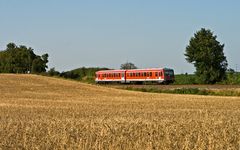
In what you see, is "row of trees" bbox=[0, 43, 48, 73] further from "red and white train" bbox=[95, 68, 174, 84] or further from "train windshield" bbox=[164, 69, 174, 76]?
"train windshield" bbox=[164, 69, 174, 76]

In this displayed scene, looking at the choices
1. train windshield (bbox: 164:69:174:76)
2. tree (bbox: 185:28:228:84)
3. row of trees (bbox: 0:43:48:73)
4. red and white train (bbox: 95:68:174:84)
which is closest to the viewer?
red and white train (bbox: 95:68:174:84)

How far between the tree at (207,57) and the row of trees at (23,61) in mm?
51467

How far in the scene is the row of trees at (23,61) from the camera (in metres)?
136

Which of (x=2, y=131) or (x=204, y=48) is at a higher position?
(x=204, y=48)

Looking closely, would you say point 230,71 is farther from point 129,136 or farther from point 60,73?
point 129,136

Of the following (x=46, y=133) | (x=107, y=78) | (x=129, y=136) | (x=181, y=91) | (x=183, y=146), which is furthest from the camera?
(x=107, y=78)

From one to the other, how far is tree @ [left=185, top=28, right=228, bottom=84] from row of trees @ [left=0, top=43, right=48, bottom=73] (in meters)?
51.5

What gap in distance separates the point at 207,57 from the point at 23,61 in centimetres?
6231

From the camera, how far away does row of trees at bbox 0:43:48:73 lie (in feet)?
447

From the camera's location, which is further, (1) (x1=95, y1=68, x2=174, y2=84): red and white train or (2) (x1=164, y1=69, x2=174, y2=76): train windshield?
(2) (x1=164, y1=69, x2=174, y2=76): train windshield

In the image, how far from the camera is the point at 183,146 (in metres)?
11.2

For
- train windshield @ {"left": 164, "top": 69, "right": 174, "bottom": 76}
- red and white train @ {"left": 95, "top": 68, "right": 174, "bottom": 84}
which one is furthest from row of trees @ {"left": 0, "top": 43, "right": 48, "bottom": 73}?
train windshield @ {"left": 164, "top": 69, "right": 174, "bottom": 76}

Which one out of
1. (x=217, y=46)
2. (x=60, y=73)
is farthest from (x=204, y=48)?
(x=60, y=73)

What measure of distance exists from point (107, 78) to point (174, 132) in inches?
3017
